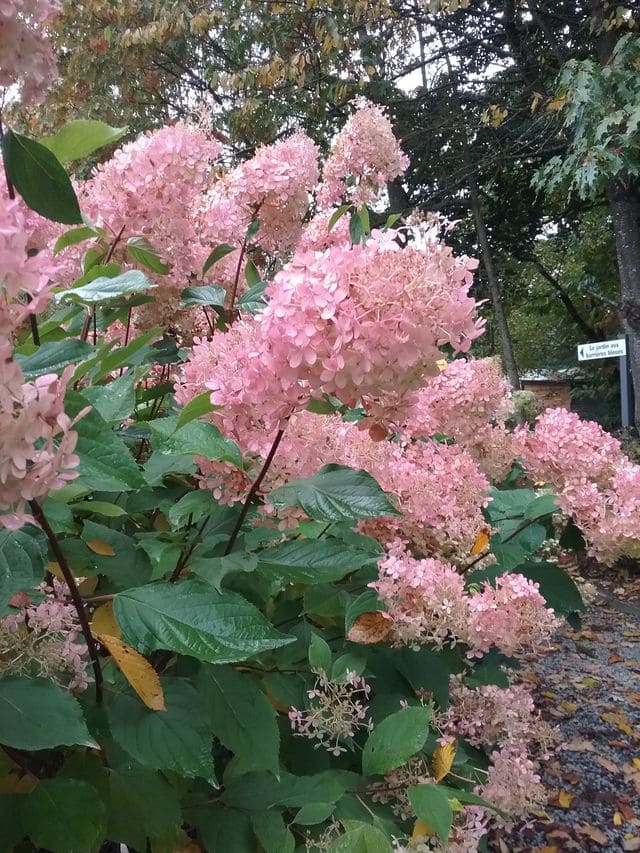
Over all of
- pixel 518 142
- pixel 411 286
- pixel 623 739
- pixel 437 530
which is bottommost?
pixel 623 739

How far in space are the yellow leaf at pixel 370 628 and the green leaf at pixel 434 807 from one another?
23cm

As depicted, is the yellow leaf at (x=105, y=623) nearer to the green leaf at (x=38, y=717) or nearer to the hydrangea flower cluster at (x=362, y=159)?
the green leaf at (x=38, y=717)

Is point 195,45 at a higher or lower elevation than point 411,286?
higher

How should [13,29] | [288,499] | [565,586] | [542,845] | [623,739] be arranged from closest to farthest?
[13,29]
[288,499]
[565,586]
[542,845]
[623,739]

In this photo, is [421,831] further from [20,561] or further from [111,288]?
[111,288]

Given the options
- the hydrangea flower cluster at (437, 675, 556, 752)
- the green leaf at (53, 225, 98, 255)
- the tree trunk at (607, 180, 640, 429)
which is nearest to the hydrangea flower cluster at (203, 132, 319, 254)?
the green leaf at (53, 225, 98, 255)

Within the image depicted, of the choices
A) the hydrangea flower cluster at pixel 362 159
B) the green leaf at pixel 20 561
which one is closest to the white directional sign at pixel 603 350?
the hydrangea flower cluster at pixel 362 159

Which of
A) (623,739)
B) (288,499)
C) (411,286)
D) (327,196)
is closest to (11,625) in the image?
(288,499)

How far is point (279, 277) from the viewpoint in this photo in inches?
31.4

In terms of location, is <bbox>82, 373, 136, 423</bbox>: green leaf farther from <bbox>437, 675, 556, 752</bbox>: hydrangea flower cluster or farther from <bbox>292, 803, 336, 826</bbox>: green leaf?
<bbox>437, 675, 556, 752</bbox>: hydrangea flower cluster

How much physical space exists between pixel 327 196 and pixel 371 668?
1184 mm

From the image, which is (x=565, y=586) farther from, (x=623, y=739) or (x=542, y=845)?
(x=623, y=739)

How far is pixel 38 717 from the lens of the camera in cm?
71

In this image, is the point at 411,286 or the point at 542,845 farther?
the point at 542,845
